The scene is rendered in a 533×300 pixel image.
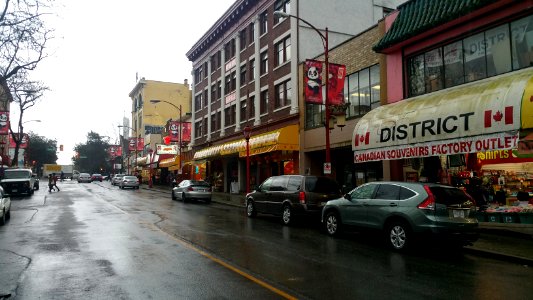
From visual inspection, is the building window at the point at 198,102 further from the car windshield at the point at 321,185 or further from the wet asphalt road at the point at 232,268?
the wet asphalt road at the point at 232,268

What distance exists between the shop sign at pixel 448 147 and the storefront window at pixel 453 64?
Result: 121 inches

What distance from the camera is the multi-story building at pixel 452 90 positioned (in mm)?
12242

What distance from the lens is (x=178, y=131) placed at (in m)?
43.0

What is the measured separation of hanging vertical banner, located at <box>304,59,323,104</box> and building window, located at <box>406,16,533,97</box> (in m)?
3.73

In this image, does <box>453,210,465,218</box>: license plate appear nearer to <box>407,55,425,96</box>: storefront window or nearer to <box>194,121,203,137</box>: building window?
<box>407,55,425,96</box>: storefront window

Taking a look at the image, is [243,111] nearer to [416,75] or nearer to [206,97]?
[206,97]

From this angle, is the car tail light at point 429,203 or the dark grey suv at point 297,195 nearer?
the car tail light at point 429,203

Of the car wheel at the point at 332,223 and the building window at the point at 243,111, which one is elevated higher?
the building window at the point at 243,111

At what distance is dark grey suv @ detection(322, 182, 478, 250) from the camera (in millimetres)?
9312

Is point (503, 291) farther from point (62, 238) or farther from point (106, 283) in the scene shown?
point (62, 238)

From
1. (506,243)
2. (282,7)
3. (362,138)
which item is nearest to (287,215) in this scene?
(362,138)

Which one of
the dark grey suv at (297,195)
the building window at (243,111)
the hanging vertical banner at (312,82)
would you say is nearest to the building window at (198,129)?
the building window at (243,111)

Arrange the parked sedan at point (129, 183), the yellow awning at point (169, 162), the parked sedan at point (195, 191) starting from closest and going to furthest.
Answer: the parked sedan at point (195, 191), the parked sedan at point (129, 183), the yellow awning at point (169, 162)

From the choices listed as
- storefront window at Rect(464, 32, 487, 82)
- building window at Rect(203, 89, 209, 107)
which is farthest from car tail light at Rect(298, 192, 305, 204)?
building window at Rect(203, 89, 209, 107)
